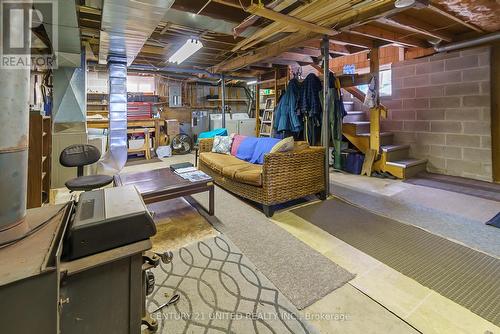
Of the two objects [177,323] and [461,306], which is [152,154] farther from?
[461,306]

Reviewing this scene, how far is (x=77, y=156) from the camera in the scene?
2594mm

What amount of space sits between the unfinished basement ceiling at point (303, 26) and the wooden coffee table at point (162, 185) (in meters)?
1.72

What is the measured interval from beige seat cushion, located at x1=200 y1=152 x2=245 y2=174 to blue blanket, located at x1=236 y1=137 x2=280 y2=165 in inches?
→ 5.6

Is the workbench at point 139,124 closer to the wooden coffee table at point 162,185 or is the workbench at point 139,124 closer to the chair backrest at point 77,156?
the chair backrest at point 77,156

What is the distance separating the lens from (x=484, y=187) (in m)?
3.67

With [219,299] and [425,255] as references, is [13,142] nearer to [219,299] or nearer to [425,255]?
[219,299]

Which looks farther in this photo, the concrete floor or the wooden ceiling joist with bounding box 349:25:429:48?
the wooden ceiling joist with bounding box 349:25:429:48

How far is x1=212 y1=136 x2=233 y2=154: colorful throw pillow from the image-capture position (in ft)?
14.3

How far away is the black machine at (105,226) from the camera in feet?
2.80

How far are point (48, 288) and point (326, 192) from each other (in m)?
3.00

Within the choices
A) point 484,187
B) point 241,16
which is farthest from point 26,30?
point 484,187

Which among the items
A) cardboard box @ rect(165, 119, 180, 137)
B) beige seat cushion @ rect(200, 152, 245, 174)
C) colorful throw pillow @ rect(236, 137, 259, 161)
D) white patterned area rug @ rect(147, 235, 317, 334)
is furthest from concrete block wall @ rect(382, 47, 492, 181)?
cardboard box @ rect(165, 119, 180, 137)

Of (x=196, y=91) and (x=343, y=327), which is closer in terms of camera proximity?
(x=343, y=327)

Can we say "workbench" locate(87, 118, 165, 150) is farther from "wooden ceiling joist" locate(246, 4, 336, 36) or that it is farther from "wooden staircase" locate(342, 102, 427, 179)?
"wooden ceiling joist" locate(246, 4, 336, 36)
